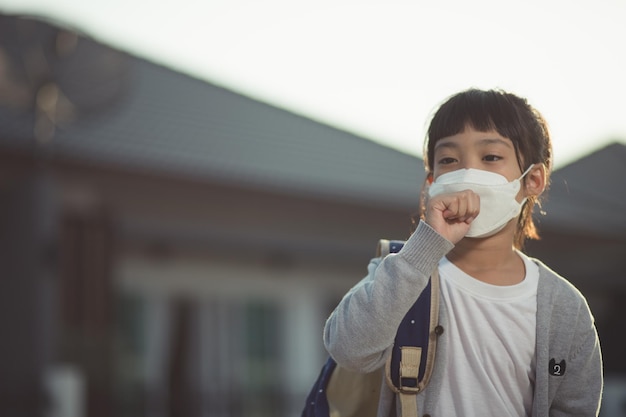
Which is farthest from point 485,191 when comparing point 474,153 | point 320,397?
point 320,397

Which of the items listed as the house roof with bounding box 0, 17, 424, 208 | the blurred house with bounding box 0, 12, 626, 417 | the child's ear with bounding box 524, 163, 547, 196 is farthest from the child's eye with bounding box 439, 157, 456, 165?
the house roof with bounding box 0, 17, 424, 208

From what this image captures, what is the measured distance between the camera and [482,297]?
2.41 m

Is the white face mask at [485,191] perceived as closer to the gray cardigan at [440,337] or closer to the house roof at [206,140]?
the gray cardigan at [440,337]

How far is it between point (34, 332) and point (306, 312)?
5739mm

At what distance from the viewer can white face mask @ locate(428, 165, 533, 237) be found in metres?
2.38

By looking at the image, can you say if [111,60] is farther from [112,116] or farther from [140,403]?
[140,403]

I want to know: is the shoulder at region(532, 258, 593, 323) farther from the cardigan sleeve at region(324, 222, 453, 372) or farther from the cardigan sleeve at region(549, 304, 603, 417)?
the cardigan sleeve at region(324, 222, 453, 372)

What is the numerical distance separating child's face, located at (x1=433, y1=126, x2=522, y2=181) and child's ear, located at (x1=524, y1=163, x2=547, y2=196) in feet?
0.30

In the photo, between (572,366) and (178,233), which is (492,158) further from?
(178,233)

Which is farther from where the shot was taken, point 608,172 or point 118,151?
point 608,172

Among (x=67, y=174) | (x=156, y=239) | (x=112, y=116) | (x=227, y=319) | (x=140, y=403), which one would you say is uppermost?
(x=112, y=116)

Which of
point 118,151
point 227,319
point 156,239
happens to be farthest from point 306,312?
point 118,151

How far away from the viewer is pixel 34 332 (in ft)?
22.8

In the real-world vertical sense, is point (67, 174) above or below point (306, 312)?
above
